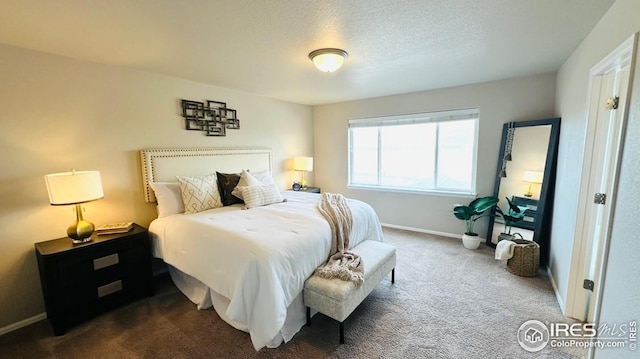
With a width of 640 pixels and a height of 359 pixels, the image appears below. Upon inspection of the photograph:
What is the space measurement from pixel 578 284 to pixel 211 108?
426cm

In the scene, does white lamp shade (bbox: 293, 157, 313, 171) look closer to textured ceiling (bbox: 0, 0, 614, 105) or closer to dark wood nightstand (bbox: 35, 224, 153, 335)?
textured ceiling (bbox: 0, 0, 614, 105)

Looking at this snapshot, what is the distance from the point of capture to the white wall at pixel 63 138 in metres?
2.14

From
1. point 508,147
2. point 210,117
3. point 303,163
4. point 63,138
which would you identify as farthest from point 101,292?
point 508,147

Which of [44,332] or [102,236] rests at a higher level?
[102,236]

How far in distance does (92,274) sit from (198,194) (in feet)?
3.67

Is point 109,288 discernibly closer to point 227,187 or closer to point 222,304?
point 222,304

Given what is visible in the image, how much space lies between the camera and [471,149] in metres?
3.87

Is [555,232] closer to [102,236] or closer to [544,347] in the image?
[544,347]

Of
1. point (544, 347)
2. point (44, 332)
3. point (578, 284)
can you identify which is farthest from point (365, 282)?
point (44, 332)

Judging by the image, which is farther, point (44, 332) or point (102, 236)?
point (102, 236)

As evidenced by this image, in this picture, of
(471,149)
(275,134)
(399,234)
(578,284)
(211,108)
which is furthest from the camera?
(275,134)

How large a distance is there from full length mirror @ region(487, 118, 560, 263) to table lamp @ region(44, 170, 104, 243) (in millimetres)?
4476

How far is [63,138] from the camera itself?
2.39m

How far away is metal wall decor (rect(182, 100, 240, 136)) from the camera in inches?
→ 130
